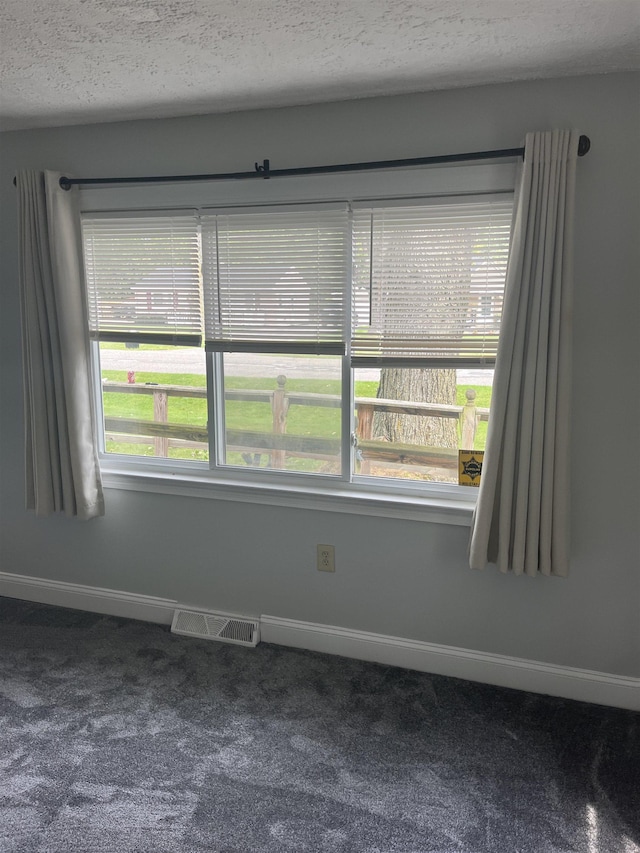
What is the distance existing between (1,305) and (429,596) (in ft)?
8.06

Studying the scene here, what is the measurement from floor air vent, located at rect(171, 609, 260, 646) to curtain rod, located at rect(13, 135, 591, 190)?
6.36 feet

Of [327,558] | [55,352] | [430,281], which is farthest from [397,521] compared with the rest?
[55,352]

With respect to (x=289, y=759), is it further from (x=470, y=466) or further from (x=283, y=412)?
(x=283, y=412)

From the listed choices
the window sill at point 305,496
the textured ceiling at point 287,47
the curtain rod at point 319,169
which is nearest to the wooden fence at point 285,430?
the window sill at point 305,496

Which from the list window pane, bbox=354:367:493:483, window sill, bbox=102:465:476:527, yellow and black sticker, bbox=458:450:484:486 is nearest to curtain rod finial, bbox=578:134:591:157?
window pane, bbox=354:367:493:483

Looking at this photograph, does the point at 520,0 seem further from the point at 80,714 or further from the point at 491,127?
the point at 80,714

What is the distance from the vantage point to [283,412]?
2830 mm

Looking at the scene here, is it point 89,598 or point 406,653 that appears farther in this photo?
point 89,598

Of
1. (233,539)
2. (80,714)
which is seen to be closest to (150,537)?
(233,539)

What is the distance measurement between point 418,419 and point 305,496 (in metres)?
0.59

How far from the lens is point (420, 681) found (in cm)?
260

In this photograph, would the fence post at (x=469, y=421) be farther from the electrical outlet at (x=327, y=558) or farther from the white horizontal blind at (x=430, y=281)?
the electrical outlet at (x=327, y=558)

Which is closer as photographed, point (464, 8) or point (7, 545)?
Result: point (464, 8)

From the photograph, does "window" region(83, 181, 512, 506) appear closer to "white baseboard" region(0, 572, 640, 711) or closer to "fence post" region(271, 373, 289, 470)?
"fence post" region(271, 373, 289, 470)
